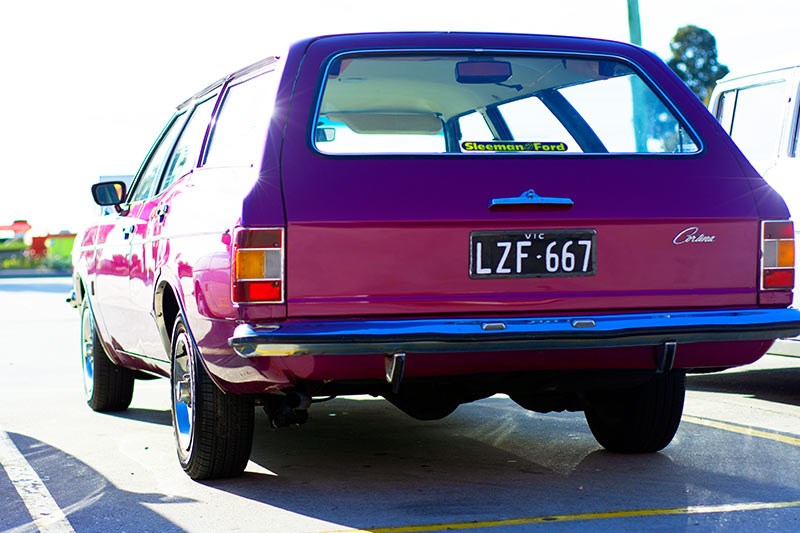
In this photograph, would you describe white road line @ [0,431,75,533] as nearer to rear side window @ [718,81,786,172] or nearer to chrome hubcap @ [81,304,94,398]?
chrome hubcap @ [81,304,94,398]

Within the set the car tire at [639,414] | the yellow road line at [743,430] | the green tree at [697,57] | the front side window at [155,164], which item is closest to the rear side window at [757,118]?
the yellow road line at [743,430]

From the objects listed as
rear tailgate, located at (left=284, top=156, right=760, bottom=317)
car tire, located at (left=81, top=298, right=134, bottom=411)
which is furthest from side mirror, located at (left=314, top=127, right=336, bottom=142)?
car tire, located at (left=81, top=298, right=134, bottom=411)

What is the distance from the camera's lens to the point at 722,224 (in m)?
5.20

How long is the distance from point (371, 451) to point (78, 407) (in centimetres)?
272

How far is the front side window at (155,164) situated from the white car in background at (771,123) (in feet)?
11.3

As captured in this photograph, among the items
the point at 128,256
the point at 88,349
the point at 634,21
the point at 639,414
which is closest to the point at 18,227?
the point at 634,21

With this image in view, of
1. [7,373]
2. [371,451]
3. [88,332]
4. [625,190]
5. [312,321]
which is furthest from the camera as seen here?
[7,373]

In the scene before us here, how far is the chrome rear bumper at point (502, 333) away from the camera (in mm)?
4734

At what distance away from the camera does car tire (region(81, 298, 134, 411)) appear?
802 cm

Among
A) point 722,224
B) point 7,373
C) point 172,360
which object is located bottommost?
point 7,373

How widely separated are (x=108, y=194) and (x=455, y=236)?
A: 10.6ft

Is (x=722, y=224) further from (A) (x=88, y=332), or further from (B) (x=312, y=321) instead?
(A) (x=88, y=332)

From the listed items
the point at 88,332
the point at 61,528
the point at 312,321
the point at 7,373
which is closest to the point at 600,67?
the point at 312,321

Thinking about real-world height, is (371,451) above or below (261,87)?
below
